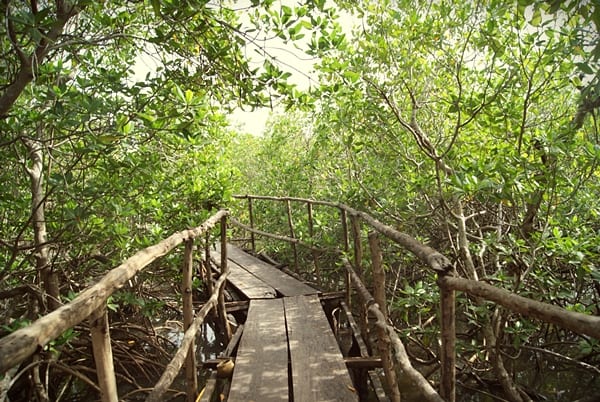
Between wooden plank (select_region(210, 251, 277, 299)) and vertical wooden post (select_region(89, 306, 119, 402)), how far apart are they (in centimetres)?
303

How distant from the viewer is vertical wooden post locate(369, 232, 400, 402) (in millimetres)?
2178

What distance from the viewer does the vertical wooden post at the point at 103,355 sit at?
3.72 feet

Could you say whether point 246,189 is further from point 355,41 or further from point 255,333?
point 255,333

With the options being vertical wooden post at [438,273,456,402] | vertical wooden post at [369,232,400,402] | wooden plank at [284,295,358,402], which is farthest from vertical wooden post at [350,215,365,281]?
vertical wooden post at [438,273,456,402]

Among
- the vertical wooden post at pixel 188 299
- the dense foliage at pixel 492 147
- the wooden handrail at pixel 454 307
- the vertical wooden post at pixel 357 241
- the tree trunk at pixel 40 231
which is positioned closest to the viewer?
the wooden handrail at pixel 454 307

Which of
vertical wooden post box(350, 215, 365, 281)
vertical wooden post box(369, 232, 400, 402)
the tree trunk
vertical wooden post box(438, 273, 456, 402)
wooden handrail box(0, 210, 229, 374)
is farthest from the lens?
vertical wooden post box(350, 215, 365, 281)

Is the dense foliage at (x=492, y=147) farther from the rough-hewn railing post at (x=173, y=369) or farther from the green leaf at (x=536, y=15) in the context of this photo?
the rough-hewn railing post at (x=173, y=369)

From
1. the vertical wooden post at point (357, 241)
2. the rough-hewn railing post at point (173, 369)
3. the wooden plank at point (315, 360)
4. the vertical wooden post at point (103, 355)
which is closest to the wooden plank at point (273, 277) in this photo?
the wooden plank at point (315, 360)

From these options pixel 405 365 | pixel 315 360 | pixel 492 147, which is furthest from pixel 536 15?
pixel 315 360

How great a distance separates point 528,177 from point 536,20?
1068mm

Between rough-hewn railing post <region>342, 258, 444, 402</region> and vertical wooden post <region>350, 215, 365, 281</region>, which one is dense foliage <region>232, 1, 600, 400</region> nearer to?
vertical wooden post <region>350, 215, 365, 281</region>

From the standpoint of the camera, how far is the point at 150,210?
3.74 m

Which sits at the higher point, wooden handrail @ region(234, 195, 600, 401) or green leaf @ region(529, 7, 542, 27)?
green leaf @ region(529, 7, 542, 27)

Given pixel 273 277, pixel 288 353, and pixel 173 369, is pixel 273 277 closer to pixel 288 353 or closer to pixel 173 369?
pixel 288 353
